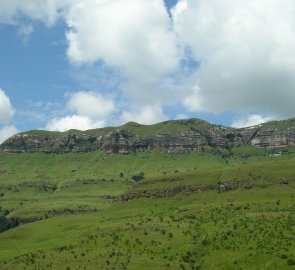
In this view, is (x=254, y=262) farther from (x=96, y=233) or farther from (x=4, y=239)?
(x=4, y=239)

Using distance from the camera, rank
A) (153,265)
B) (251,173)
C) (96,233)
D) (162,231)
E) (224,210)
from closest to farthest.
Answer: (153,265), (162,231), (96,233), (224,210), (251,173)

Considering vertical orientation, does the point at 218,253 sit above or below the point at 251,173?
below

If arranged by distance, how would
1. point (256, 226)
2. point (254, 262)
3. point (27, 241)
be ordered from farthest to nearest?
point (27, 241)
point (256, 226)
point (254, 262)

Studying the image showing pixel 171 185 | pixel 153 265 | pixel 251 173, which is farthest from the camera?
pixel 171 185

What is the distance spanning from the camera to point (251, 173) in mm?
184750

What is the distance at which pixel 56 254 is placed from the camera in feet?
409

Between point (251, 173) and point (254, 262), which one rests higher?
point (251, 173)

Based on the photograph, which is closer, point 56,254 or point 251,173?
point 56,254

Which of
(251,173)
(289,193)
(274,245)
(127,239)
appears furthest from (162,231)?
(251,173)

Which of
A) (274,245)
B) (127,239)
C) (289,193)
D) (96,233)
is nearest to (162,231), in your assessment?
(127,239)

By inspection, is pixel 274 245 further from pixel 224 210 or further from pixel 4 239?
pixel 4 239

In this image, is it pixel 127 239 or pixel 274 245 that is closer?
pixel 274 245

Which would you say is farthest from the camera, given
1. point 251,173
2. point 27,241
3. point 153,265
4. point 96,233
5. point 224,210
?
point 251,173

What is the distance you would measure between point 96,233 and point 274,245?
53665 mm
